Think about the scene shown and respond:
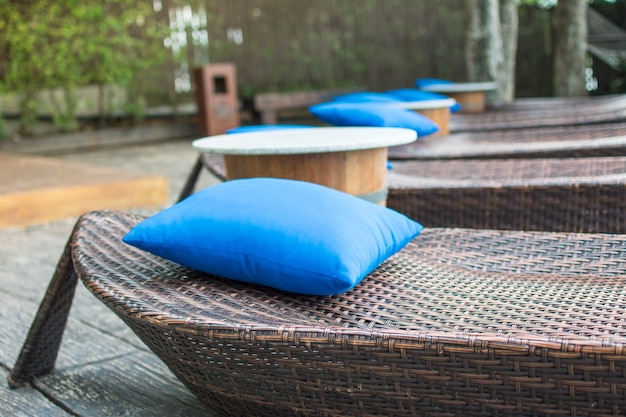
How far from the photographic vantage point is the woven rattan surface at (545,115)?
3.89 m

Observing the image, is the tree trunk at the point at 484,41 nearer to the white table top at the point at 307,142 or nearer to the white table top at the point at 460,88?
the white table top at the point at 460,88

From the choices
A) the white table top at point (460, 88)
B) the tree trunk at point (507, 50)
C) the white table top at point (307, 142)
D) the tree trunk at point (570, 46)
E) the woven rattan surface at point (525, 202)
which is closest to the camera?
the white table top at point (307, 142)

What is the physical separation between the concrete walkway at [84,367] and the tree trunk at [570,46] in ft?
21.4

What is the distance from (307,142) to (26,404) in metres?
0.93

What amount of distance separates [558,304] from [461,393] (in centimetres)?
35

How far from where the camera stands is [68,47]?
7.46 metres

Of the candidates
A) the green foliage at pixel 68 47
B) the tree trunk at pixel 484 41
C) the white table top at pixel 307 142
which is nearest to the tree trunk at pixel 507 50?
the tree trunk at pixel 484 41

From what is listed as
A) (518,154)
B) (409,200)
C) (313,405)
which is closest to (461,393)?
(313,405)

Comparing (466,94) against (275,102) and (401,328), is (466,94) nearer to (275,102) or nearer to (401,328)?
(275,102)

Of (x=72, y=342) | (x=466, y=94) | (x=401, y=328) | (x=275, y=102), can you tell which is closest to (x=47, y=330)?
(x=72, y=342)

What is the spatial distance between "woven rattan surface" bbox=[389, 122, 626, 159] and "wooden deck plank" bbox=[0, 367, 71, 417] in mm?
1851

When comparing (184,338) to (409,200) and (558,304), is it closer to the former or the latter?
(558,304)

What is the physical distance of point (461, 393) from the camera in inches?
39.1

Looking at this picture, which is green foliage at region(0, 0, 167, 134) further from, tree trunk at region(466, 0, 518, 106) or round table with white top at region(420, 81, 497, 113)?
round table with white top at region(420, 81, 497, 113)
